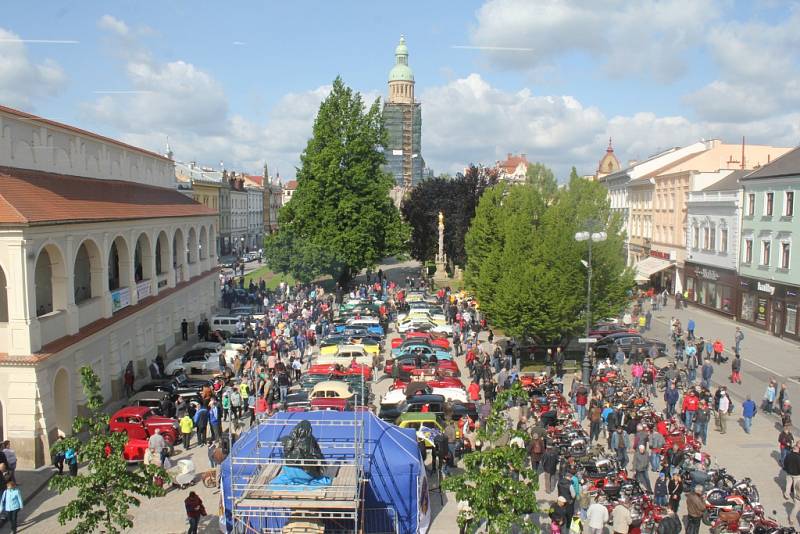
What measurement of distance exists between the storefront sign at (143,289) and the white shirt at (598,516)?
871 inches

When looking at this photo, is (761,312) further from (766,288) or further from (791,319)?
(791,319)

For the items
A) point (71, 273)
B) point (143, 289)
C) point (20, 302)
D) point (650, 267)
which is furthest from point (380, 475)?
point (650, 267)

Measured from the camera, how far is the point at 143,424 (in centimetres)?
2066

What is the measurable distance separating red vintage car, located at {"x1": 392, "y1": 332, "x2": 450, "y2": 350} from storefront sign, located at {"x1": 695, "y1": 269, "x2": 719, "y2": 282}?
21589 millimetres

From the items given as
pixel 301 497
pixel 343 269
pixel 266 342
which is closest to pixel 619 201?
pixel 343 269

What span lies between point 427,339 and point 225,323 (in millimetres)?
13051

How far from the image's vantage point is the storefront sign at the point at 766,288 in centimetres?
3831

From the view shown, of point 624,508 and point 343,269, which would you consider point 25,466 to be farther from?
point 343,269

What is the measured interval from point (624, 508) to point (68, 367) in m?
16.7

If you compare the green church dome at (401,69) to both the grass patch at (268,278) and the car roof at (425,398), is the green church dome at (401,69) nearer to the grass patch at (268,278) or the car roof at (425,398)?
the grass patch at (268,278)

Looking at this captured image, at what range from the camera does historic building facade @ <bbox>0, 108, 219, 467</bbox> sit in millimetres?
19156

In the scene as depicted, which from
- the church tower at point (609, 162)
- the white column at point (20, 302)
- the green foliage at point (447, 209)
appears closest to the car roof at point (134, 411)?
the white column at point (20, 302)

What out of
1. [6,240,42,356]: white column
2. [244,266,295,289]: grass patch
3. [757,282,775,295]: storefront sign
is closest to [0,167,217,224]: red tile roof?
[6,240,42,356]: white column

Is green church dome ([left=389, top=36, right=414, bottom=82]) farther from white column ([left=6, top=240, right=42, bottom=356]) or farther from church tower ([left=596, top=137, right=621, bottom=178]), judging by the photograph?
white column ([left=6, top=240, right=42, bottom=356])
